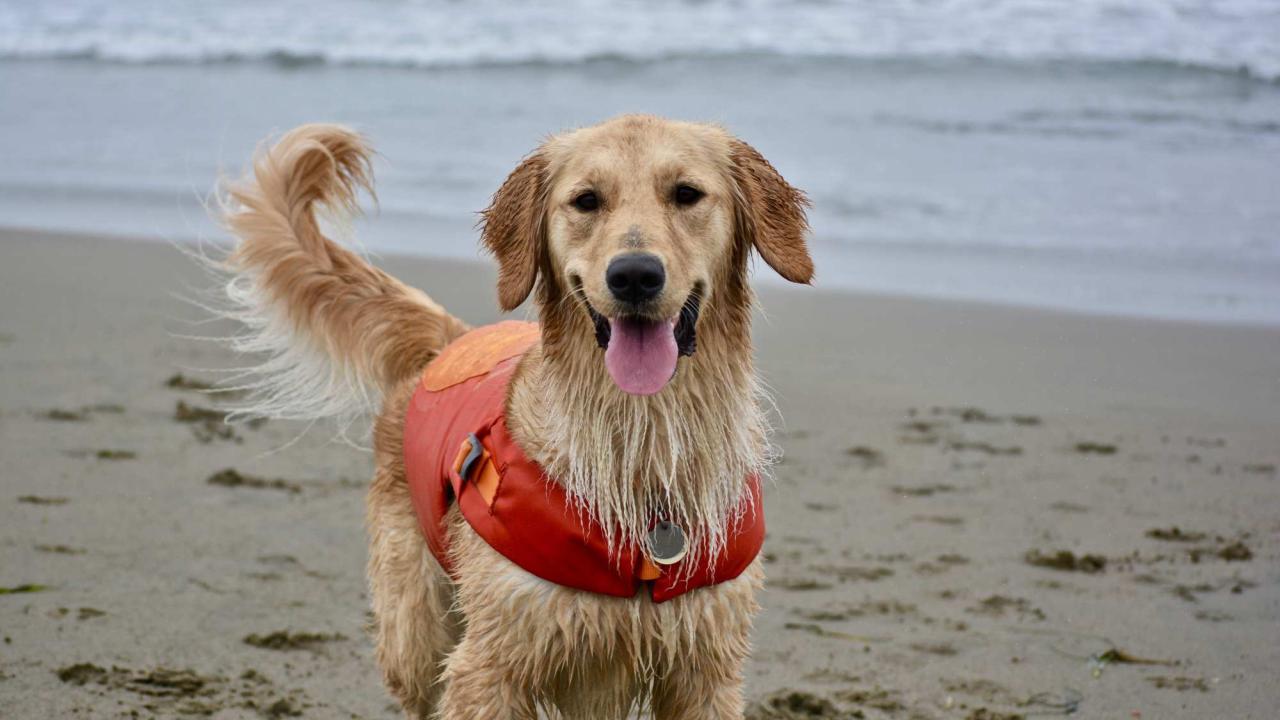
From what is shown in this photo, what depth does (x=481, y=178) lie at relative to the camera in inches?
455

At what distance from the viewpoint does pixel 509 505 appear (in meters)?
2.85

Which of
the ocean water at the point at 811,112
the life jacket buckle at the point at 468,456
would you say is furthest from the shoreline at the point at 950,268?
the life jacket buckle at the point at 468,456

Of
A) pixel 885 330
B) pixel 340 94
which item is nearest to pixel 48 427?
pixel 885 330

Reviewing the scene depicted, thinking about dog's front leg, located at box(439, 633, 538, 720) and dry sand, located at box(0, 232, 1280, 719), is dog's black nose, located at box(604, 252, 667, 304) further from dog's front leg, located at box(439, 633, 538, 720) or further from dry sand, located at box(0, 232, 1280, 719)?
dry sand, located at box(0, 232, 1280, 719)

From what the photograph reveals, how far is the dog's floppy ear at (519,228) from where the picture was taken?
299 cm

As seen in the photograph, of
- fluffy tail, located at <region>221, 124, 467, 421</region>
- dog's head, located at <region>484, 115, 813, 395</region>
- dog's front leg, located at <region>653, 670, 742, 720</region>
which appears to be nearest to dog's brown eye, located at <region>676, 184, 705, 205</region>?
dog's head, located at <region>484, 115, 813, 395</region>

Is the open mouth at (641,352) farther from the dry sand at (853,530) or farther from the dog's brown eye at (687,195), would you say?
the dry sand at (853,530)

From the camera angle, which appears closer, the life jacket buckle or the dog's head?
the dog's head

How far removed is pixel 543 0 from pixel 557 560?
18.0 metres

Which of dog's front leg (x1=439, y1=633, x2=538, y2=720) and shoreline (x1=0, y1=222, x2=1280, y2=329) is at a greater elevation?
shoreline (x1=0, y1=222, x2=1280, y2=329)

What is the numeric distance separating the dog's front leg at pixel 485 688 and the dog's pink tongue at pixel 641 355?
63cm

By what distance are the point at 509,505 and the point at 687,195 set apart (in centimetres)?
74

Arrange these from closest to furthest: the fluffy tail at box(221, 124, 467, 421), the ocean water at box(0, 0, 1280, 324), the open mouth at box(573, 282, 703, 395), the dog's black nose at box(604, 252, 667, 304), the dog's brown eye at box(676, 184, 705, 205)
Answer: the dog's black nose at box(604, 252, 667, 304) → the open mouth at box(573, 282, 703, 395) → the dog's brown eye at box(676, 184, 705, 205) → the fluffy tail at box(221, 124, 467, 421) → the ocean water at box(0, 0, 1280, 324)

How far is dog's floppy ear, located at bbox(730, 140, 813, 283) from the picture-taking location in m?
2.93
